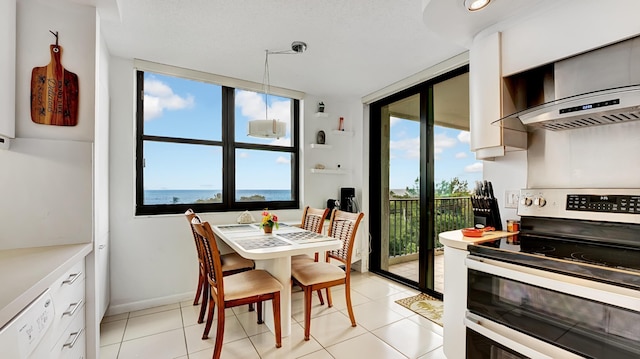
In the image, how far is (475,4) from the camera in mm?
Answer: 1637

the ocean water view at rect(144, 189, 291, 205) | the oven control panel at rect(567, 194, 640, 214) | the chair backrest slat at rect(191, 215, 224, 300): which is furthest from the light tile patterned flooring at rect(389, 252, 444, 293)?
the chair backrest slat at rect(191, 215, 224, 300)

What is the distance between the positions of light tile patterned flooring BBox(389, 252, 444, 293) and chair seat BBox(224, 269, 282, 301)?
1850 mm

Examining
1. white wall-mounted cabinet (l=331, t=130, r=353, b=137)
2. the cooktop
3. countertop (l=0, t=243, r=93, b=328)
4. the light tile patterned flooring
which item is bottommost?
the light tile patterned flooring

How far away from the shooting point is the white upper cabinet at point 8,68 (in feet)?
4.53

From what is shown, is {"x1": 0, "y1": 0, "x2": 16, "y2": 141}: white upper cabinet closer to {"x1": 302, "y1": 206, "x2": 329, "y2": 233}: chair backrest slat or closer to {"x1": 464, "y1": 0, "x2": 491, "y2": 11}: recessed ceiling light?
{"x1": 302, "y1": 206, "x2": 329, "y2": 233}: chair backrest slat

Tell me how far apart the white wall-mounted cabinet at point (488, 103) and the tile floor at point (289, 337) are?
1.52 meters

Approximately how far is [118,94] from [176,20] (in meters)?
1.10

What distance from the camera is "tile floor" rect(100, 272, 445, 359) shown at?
6.54 feet

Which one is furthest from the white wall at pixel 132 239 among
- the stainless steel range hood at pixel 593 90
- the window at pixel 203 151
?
the stainless steel range hood at pixel 593 90

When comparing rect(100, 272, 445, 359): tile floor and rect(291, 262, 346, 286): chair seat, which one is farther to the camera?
rect(291, 262, 346, 286): chair seat

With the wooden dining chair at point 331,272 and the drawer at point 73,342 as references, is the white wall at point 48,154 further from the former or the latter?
the wooden dining chair at point 331,272

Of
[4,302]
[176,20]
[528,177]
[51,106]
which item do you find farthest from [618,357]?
[176,20]

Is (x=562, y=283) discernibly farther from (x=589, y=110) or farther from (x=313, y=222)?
(x=313, y=222)

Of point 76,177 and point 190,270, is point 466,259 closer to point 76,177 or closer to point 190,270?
point 76,177
